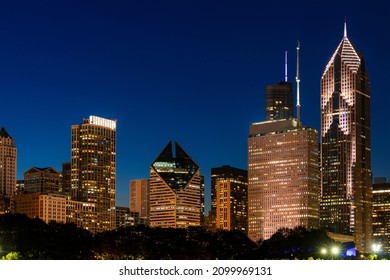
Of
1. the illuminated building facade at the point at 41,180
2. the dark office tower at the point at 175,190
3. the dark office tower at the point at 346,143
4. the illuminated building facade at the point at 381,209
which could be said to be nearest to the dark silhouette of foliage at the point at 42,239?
the illuminated building facade at the point at 41,180

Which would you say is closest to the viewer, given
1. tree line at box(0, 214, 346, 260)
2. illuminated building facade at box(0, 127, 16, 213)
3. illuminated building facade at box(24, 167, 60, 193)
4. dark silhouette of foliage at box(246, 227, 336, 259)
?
tree line at box(0, 214, 346, 260)

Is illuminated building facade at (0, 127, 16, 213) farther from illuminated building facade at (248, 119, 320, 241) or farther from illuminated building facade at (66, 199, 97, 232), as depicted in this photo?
illuminated building facade at (248, 119, 320, 241)

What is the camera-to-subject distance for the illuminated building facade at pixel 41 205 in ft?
434

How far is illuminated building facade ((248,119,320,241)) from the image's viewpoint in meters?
147

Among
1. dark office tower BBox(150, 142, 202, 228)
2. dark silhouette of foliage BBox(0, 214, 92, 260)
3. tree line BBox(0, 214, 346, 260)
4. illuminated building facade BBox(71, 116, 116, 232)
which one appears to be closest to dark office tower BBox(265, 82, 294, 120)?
dark office tower BBox(150, 142, 202, 228)

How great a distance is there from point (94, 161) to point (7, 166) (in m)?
17.8

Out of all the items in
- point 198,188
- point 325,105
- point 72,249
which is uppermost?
point 325,105

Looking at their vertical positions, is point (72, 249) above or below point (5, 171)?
below

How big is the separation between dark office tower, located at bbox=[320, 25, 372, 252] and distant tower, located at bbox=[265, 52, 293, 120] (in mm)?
7133

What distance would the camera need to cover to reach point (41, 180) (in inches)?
5778

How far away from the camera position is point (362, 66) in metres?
166
